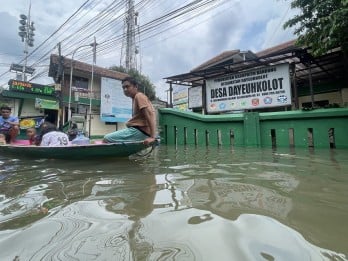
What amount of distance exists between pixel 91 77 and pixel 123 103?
341 centimetres

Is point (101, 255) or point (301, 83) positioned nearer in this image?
point (101, 255)

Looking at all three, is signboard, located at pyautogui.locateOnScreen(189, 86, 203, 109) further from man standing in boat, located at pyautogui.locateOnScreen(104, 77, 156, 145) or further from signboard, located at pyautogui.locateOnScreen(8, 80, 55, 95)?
signboard, located at pyautogui.locateOnScreen(8, 80, 55, 95)

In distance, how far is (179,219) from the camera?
1.46 metres

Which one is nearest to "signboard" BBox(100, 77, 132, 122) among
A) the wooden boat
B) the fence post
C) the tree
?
the tree

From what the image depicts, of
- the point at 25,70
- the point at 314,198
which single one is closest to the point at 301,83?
the point at 314,198

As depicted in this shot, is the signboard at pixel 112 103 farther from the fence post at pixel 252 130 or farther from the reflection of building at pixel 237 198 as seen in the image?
the reflection of building at pixel 237 198

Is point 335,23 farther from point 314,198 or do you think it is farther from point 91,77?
point 91,77

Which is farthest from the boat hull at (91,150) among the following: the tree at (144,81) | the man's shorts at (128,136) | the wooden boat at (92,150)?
the tree at (144,81)

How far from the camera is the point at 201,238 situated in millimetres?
1213

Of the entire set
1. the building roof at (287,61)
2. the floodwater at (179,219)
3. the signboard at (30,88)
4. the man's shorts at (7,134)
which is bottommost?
the floodwater at (179,219)

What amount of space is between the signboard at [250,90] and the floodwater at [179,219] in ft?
17.7

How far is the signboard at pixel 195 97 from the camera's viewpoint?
10.0m

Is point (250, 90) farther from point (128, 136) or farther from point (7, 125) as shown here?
point (7, 125)

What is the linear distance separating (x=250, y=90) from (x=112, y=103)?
1403 centimetres
